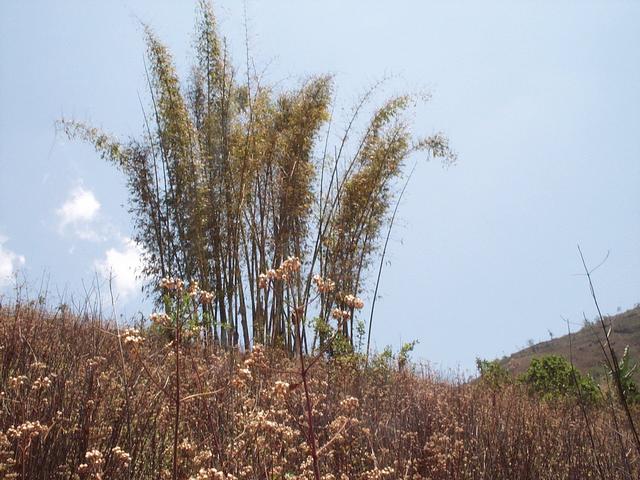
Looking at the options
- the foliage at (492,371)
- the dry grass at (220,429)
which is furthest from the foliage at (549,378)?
the dry grass at (220,429)

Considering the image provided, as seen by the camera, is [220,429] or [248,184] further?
[248,184]

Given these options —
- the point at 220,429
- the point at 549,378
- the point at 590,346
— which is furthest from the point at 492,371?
the point at 590,346

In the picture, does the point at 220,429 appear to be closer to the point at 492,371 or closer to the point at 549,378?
the point at 492,371

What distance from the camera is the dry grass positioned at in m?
1.96

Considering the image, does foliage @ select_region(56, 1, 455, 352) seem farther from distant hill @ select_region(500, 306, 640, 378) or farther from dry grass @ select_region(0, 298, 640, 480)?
distant hill @ select_region(500, 306, 640, 378)

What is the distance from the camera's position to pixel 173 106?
343 inches

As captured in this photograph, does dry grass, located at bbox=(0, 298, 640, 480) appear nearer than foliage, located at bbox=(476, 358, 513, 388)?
Yes

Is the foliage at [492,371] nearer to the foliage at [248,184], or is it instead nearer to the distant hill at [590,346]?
the foliage at [248,184]

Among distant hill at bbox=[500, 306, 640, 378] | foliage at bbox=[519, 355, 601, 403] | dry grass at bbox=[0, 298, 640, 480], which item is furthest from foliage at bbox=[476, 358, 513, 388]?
distant hill at bbox=[500, 306, 640, 378]

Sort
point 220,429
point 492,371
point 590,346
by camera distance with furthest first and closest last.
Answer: point 590,346 → point 492,371 → point 220,429

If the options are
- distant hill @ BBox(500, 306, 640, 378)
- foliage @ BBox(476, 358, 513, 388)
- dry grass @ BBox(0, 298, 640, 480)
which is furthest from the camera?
distant hill @ BBox(500, 306, 640, 378)

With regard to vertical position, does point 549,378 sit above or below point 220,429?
above

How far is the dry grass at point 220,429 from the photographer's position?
1957mm

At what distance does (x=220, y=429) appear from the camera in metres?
2.80
